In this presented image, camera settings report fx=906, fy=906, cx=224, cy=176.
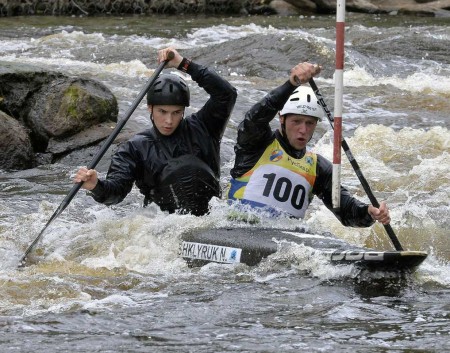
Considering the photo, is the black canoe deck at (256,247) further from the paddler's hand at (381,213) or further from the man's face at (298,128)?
the man's face at (298,128)

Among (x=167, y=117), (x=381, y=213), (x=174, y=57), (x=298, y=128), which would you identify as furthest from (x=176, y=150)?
(x=381, y=213)

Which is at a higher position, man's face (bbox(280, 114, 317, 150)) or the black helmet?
the black helmet

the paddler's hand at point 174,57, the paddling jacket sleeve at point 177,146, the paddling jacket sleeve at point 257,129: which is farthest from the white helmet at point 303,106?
the paddler's hand at point 174,57

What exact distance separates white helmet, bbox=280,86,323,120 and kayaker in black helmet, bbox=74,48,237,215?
76 cm

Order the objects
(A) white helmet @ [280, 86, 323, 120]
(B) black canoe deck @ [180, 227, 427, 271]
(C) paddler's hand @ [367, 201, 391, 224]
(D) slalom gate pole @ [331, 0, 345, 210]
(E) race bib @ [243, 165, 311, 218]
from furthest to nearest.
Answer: (E) race bib @ [243, 165, 311, 218], (A) white helmet @ [280, 86, 323, 120], (C) paddler's hand @ [367, 201, 391, 224], (D) slalom gate pole @ [331, 0, 345, 210], (B) black canoe deck @ [180, 227, 427, 271]

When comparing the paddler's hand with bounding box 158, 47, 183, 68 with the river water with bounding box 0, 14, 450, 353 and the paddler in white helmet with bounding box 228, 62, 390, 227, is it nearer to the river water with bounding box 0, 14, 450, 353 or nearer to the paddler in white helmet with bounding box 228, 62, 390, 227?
the paddler in white helmet with bounding box 228, 62, 390, 227

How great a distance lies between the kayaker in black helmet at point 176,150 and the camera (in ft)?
22.6

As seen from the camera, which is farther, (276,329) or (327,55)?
(327,55)

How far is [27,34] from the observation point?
22.6 meters

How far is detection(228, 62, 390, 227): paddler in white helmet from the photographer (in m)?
6.51

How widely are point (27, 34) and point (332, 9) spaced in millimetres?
10821

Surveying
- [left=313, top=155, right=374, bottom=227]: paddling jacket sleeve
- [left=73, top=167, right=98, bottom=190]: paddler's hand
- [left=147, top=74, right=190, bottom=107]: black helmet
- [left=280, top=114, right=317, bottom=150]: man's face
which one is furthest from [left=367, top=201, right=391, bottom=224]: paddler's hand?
[left=73, top=167, right=98, bottom=190]: paddler's hand

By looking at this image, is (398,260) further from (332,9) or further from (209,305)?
(332,9)

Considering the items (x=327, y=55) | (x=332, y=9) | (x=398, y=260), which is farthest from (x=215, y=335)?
(x=332, y=9)
